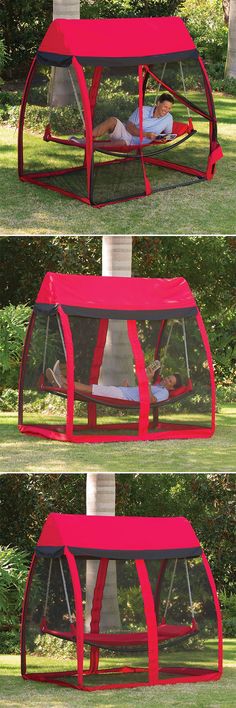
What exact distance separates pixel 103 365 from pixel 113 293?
719 millimetres

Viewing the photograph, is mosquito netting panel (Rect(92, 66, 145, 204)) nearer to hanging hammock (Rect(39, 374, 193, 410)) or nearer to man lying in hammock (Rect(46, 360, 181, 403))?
man lying in hammock (Rect(46, 360, 181, 403))

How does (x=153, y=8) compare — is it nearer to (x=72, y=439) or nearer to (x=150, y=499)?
(x=150, y=499)

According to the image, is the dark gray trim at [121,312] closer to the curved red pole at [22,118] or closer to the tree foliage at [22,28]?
the curved red pole at [22,118]

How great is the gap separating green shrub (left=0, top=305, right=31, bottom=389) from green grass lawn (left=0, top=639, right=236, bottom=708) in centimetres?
400

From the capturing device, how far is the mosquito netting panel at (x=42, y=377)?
10.1 m

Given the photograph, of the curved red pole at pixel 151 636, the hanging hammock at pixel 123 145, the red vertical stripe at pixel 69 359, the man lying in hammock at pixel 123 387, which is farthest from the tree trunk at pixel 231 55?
the curved red pole at pixel 151 636

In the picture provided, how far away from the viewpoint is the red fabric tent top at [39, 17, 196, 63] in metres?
10.1

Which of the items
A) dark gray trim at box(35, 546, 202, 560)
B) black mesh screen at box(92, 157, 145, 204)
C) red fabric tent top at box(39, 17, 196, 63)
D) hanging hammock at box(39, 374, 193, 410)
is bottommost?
dark gray trim at box(35, 546, 202, 560)

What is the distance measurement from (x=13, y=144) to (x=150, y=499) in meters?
4.32

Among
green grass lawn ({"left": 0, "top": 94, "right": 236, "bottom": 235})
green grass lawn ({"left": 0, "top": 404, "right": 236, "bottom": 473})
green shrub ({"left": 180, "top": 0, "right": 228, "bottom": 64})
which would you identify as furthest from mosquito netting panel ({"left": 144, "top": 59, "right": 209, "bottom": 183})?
green shrub ({"left": 180, "top": 0, "right": 228, "bottom": 64})

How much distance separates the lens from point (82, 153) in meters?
11.6

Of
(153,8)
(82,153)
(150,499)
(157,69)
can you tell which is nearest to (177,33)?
(157,69)

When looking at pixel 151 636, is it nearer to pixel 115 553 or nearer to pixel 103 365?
pixel 115 553

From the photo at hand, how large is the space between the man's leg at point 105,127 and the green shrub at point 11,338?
2.88m
